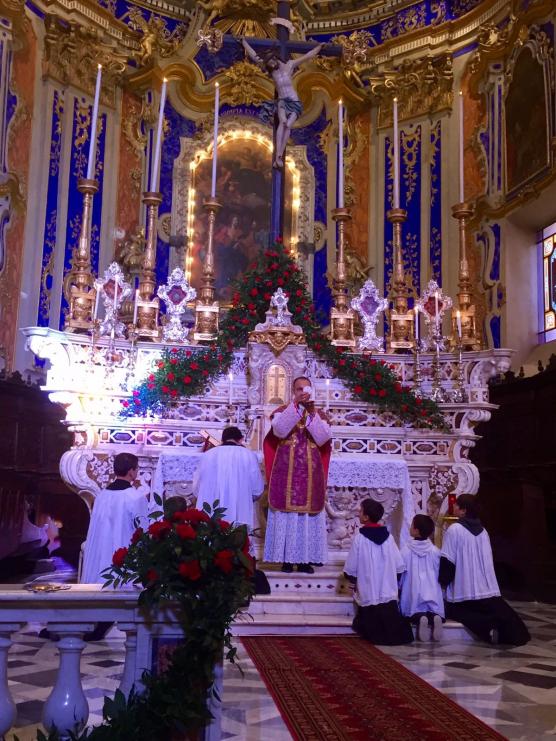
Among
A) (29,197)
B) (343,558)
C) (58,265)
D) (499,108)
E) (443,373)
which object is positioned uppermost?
(499,108)

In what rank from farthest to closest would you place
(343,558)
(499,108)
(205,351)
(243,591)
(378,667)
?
(499,108) → (205,351) → (343,558) → (378,667) → (243,591)

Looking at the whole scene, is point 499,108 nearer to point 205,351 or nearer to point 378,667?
point 205,351

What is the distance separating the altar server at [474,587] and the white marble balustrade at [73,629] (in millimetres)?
3631

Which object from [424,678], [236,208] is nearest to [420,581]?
[424,678]

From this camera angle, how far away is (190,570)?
321 centimetres

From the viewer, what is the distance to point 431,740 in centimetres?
362

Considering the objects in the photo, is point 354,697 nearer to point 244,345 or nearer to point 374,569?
point 374,569

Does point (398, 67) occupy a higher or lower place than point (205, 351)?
higher

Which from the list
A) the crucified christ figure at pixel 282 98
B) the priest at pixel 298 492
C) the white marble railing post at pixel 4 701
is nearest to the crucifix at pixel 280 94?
the crucified christ figure at pixel 282 98

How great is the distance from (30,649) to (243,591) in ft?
9.59

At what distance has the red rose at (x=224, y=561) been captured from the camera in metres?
3.25

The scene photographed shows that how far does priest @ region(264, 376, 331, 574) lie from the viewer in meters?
7.11

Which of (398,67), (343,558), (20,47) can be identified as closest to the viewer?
(343,558)

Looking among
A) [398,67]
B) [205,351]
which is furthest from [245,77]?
[205,351]
